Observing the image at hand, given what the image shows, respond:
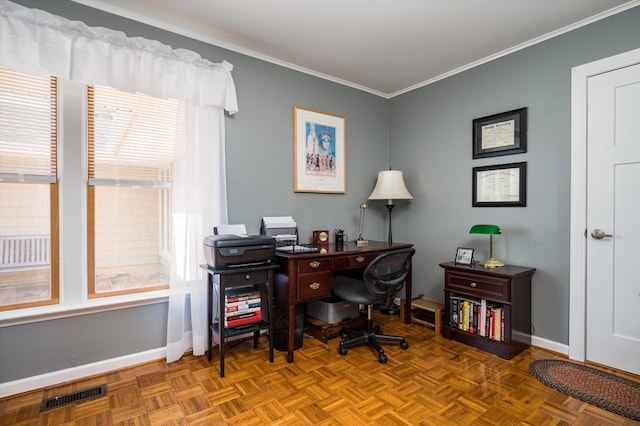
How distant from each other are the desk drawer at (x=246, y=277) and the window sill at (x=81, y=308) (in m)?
0.63

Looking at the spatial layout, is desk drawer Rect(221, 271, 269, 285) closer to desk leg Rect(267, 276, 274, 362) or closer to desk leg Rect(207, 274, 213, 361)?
desk leg Rect(267, 276, 274, 362)

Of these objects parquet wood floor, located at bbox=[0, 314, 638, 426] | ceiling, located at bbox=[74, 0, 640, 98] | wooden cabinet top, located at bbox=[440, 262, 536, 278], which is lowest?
parquet wood floor, located at bbox=[0, 314, 638, 426]

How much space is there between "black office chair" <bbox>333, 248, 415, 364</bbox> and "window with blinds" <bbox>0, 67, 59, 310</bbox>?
2013 millimetres

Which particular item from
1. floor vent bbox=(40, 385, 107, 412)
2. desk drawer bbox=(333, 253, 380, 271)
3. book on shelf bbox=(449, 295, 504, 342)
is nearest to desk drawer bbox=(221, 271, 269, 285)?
desk drawer bbox=(333, 253, 380, 271)

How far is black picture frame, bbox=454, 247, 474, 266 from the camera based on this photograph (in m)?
2.91

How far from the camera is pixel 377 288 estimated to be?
2.49m

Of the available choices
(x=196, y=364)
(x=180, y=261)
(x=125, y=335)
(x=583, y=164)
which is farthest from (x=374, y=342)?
(x=583, y=164)

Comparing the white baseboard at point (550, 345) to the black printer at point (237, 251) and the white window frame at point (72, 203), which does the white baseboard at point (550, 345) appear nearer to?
the black printer at point (237, 251)

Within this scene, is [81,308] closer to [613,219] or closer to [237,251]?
[237,251]

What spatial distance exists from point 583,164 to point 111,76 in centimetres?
337

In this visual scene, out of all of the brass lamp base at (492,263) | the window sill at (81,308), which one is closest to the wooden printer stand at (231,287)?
the window sill at (81,308)

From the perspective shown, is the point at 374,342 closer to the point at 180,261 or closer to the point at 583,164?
the point at 180,261

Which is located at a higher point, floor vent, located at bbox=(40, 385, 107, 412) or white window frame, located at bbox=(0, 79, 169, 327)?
white window frame, located at bbox=(0, 79, 169, 327)

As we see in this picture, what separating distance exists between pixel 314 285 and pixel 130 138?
1.73 m
